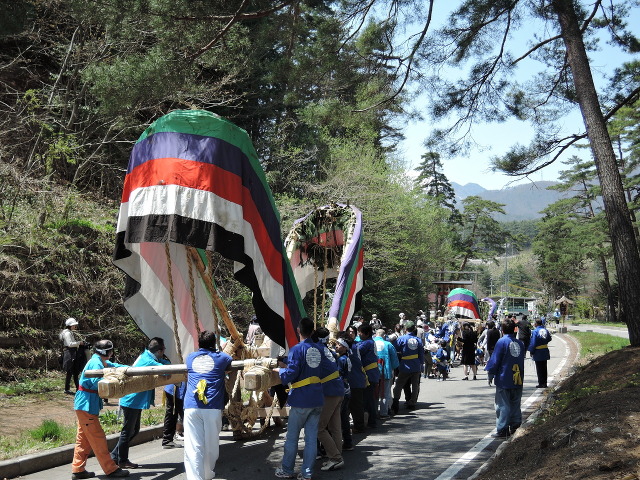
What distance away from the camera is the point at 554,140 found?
15.6 meters

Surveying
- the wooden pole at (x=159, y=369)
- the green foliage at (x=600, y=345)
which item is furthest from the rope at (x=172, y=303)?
the green foliage at (x=600, y=345)

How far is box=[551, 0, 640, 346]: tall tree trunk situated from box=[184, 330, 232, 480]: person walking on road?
398 inches

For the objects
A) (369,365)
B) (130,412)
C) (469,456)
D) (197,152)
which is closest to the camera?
(197,152)

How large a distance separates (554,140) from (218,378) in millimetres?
11423

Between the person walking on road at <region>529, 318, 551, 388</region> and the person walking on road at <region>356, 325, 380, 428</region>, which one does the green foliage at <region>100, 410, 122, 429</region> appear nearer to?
the person walking on road at <region>356, 325, 380, 428</region>

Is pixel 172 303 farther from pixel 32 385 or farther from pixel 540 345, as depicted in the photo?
pixel 540 345

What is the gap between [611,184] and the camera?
14.1m

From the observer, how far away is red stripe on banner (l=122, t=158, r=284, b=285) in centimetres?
765

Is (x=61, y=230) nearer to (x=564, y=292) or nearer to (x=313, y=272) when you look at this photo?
(x=313, y=272)

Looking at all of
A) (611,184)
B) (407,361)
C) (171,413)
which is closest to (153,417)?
(171,413)

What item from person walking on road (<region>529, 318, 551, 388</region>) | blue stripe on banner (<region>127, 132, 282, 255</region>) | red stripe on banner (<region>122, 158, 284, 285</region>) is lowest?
person walking on road (<region>529, 318, 551, 388</region>)

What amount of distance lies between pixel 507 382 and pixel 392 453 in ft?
7.34

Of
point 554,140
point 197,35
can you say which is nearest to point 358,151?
point 554,140

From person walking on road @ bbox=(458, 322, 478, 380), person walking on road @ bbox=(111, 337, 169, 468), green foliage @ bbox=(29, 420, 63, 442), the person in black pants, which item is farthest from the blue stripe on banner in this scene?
person walking on road @ bbox=(458, 322, 478, 380)
